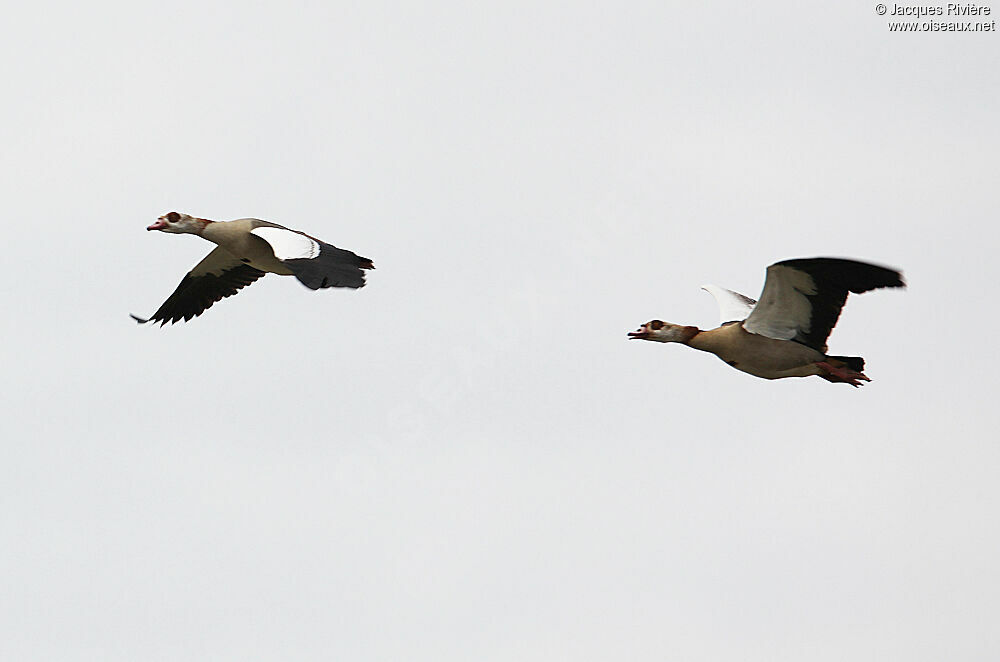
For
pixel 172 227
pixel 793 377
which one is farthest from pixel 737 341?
pixel 172 227

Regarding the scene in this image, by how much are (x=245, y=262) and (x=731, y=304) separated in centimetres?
787

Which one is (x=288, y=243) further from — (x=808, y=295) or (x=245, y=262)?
(x=808, y=295)

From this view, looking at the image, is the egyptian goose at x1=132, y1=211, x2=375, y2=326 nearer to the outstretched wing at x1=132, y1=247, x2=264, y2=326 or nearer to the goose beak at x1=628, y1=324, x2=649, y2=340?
the outstretched wing at x1=132, y1=247, x2=264, y2=326

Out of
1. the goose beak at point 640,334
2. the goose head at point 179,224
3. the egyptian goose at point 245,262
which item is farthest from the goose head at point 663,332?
the goose head at point 179,224

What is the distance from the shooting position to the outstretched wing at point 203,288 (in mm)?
28500

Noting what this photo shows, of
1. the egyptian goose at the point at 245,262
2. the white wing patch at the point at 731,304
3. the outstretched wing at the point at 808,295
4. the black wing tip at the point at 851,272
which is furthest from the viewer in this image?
the white wing patch at the point at 731,304

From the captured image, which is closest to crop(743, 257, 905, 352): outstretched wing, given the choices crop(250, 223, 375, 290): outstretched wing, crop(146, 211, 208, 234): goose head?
crop(250, 223, 375, 290): outstretched wing

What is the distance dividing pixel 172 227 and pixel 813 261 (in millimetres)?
10871

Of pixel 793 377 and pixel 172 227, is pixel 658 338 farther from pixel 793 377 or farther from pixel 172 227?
pixel 172 227

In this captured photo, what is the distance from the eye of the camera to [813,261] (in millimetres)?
21641

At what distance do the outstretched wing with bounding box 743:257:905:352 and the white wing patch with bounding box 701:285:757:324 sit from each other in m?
1.25

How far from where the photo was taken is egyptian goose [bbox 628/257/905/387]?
72.5ft

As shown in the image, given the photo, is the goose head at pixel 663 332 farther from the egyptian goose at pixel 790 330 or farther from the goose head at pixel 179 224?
the goose head at pixel 179 224

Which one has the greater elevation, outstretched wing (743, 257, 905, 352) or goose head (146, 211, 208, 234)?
goose head (146, 211, 208, 234)
